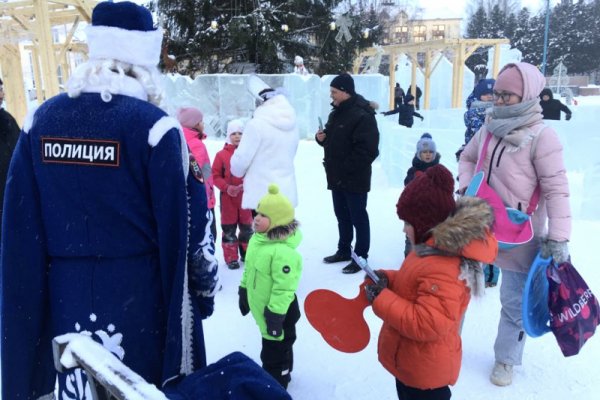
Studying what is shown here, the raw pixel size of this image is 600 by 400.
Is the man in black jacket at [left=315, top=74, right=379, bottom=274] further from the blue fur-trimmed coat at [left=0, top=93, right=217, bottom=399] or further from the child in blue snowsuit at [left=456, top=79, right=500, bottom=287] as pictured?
the blue fur-trimmed coat at [left=0, top=93, right=217, bottom=399]

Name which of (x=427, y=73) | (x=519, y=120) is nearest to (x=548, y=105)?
(x=519, y=120)

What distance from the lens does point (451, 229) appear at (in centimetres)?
188

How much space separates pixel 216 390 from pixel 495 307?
3387mm

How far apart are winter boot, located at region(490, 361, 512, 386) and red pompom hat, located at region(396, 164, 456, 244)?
4.81 feet

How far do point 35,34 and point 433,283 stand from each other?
1236 cm

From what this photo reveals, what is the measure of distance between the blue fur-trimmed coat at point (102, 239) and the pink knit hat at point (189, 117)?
2.93m

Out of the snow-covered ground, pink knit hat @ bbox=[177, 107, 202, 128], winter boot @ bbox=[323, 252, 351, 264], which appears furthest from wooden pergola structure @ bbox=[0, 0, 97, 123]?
winter boot @ bbox=[323, 252, 351, 264]

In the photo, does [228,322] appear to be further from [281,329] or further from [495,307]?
[495,307]

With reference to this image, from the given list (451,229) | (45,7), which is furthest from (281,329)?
(45,7)

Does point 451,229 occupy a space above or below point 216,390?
above

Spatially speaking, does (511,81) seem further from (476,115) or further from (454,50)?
(454,50)

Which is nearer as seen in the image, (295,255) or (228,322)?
(295,255)

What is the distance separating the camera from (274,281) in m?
2.69

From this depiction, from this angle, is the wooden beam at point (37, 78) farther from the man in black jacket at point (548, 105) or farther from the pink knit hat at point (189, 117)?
the man in black jacket at point (548, 105)
